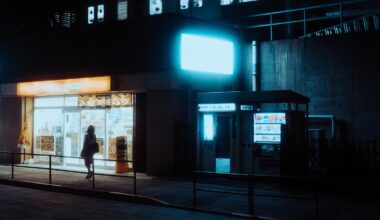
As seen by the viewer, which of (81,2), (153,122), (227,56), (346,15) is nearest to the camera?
(153,122)

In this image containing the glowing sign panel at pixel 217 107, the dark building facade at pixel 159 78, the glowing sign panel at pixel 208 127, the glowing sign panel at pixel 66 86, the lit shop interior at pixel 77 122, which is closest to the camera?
the glowing sign panel at pixel 217 107

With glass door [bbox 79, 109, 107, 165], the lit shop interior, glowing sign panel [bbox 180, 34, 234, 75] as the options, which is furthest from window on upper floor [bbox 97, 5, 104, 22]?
glowing sign panel [bbox 180, 34, 234, 75]

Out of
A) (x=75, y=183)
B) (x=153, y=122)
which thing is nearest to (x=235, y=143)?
(x=153, y=122)

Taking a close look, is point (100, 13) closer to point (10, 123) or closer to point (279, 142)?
point (10, 123)

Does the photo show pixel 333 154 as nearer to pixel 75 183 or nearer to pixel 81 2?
pixel 75 183

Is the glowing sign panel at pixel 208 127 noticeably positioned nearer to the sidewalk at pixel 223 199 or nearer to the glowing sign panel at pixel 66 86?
the sidewalk at pixel 223 199

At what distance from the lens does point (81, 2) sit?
1373 inches

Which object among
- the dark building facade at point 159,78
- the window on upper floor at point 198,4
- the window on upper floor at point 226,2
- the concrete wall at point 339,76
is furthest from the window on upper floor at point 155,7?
the concrete wall at point 339,76

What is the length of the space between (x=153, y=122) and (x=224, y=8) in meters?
13.5

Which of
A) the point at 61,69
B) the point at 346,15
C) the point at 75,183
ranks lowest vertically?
the point at 75,183

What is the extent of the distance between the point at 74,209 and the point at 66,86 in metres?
8.57

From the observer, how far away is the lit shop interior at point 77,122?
1908 cm

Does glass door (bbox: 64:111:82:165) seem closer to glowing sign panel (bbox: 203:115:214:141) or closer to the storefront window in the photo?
the storefront window

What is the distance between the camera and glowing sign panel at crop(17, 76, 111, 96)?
60.5 ft
